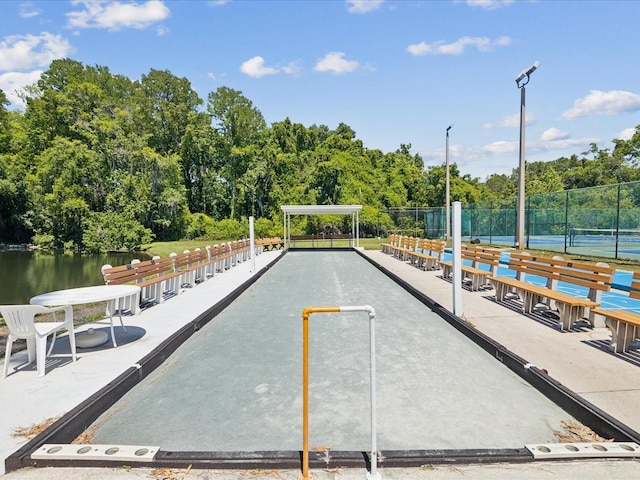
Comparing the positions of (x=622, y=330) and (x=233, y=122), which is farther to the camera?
(x=233, y=122)

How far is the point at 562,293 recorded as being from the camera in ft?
21.2

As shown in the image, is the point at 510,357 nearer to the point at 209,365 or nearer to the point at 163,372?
the point at 209,365

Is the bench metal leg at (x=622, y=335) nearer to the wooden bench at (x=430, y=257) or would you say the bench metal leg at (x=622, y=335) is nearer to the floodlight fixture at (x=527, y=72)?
the wooden bench at (x=430, y=257)

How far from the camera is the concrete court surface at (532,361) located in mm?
2566

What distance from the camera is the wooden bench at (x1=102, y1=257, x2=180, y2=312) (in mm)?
6463

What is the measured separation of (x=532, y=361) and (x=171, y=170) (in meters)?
40.8

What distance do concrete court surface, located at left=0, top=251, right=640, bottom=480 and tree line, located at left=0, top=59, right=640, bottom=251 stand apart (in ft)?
89.4

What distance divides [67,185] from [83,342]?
3560 cm

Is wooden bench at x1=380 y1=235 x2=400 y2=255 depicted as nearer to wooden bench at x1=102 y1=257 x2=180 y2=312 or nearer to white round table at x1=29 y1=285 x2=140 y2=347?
wooden bench at x1=102 y1=257 x2=180 y2=312

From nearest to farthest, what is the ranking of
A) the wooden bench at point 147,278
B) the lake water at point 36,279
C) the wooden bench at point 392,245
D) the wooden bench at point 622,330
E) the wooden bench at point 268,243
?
the wooden bench at point 622,330 < the wooden bench at point 147,278 < the lake water at point 36,279 < the wooden bench at point 392,245 < the wooden bench at point 268,243

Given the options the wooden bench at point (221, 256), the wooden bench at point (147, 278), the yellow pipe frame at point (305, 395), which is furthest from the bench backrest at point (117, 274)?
the yellow pipe frame at point (305, 395)

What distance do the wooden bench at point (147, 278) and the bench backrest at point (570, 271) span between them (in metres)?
7.10

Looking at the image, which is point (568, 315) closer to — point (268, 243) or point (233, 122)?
point (268, 243)

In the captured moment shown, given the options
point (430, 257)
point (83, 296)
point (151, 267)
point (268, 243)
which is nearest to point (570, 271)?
point (430, 257)
